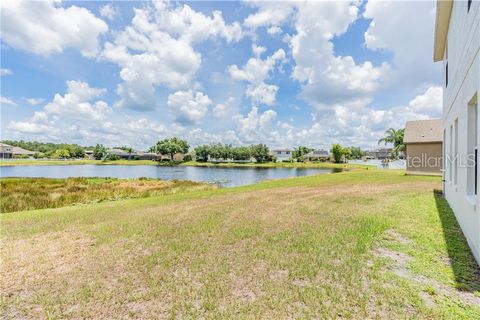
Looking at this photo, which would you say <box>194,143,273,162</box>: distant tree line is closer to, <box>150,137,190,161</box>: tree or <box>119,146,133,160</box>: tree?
<box>150,137,190,161</box>: tree

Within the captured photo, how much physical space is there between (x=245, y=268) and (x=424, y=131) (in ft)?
81.3

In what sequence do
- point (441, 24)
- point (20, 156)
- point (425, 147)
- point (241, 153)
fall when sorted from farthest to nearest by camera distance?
1. point (20, 156)
2. point (241, 153)
3. point (425, 147)
4. point (441, 24)

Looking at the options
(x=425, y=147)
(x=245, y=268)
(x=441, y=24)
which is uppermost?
(x=441, y=24)

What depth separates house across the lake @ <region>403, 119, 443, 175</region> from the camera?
21.4m

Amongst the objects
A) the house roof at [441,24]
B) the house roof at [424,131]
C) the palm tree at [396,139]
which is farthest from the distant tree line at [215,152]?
the house roof at [441,24]

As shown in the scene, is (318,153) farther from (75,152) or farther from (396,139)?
(75,152)

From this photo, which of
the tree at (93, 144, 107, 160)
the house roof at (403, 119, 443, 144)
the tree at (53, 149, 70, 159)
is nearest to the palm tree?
the house roof at (403, 119, 443, 144)

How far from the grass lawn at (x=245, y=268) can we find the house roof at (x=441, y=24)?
6523 mm

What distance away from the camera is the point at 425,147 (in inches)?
866

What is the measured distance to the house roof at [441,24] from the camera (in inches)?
314

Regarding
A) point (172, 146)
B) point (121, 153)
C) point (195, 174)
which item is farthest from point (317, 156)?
point (121, 153)

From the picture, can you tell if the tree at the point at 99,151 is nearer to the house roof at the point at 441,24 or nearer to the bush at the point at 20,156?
the bush at the point at 20,156

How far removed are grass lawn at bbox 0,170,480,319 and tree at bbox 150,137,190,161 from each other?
86.6 m

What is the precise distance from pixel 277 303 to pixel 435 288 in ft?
7.21
